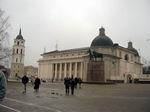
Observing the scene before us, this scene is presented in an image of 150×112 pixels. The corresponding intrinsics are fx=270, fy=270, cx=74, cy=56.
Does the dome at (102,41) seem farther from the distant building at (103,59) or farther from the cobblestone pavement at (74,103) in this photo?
the cobblestone pavement at (74,103)

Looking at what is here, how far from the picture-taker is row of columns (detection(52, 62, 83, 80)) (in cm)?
10639

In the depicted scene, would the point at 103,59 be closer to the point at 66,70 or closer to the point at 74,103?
the point at 66,70

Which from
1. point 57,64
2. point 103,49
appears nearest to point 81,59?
point 103,49

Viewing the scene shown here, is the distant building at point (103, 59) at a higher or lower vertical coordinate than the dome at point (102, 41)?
lower

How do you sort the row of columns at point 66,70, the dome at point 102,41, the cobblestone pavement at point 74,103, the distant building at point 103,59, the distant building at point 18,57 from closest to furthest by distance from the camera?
1. the cobblestone pavement at point 74,103
2. the distant building at point 103,59
3. the dome at point 102,41
4. the row of columns at point 66,70
5. the distant building at point 18,57

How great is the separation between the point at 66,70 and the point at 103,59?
73.1ft

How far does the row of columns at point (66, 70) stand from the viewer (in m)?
106

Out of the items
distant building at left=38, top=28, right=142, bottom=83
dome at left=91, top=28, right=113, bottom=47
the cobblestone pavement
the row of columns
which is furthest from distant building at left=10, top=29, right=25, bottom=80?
Answer: the cobblestone pavement

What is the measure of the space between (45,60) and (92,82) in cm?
7953

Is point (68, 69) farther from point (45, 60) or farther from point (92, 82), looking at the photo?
point (92, 82)

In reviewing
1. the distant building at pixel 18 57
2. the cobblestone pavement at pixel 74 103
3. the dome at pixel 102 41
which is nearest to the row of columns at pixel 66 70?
the dome at pixel 102 41

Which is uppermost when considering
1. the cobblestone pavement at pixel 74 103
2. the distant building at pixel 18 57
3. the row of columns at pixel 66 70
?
the distant building at pixel 18 57

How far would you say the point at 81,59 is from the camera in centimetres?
10438

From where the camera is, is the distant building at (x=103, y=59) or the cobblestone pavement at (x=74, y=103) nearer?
A: the cobblestone pavement at (x=74, y=103)
